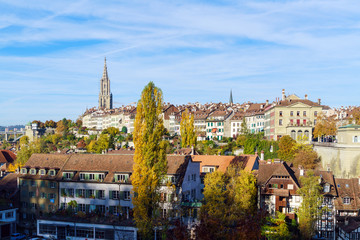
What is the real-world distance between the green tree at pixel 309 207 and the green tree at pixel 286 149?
32.6 metres

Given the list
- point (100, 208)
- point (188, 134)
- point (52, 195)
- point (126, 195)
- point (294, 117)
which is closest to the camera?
point (126, 195)

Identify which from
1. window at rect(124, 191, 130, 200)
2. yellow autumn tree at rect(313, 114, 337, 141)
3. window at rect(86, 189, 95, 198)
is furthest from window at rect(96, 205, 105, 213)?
yellow autumn tree at rect(313, 114, 337, 141)

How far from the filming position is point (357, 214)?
5981 centimetres

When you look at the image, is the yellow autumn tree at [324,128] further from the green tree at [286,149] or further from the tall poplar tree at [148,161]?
the tall poplar tree at [148,161]

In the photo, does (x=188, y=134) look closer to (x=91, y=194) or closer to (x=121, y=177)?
(x=121, y=177)

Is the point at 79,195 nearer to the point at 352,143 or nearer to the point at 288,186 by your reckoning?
the point at 288,186

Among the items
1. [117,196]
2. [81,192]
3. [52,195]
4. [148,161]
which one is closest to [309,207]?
[148,161]

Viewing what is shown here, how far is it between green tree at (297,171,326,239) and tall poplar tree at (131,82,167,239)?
18189 mm

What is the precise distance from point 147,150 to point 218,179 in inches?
378

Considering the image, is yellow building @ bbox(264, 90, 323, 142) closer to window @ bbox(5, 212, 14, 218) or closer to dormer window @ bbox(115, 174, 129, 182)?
dormer window @ bbox(115, 174, 129, 182)

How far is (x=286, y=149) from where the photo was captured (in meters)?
91.8

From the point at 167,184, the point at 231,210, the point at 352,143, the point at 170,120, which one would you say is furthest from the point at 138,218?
the point at 170,120

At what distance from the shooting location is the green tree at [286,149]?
9088 centimetres

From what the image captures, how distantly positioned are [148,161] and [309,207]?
2136cm
